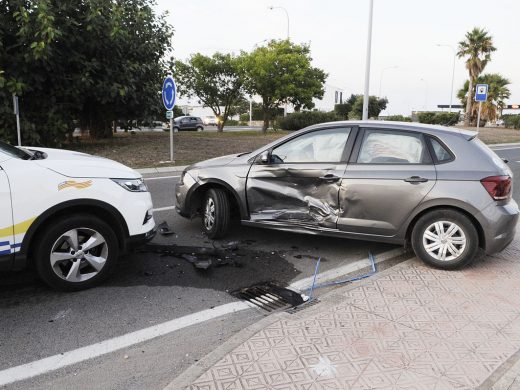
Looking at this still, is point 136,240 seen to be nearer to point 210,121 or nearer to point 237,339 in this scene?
point 237,339

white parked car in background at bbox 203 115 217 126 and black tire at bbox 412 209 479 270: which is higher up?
white parked car in background at bbox 203 115 217 126

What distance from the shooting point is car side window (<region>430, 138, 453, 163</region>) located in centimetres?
485

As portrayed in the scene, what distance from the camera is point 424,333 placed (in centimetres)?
343

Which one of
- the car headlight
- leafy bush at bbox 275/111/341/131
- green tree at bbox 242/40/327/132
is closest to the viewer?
the car headlight

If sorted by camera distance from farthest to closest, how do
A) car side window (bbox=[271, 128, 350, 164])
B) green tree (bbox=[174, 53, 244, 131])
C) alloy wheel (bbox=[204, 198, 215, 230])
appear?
1. green tree (bbox=[174, 53, 244, 131])
2. alloy wheel (bbox=[204, 198, 215, 230])
3. car side window (bbox=[271, 128, 350, 164])

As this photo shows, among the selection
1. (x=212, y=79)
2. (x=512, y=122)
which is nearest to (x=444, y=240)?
(x=212, y=79)

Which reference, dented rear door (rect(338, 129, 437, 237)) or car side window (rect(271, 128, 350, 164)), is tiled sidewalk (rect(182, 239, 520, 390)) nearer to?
dented rear door (rect(338, 129, 437, 237))

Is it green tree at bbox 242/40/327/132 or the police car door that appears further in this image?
green tree at bbox 242/40/327/132

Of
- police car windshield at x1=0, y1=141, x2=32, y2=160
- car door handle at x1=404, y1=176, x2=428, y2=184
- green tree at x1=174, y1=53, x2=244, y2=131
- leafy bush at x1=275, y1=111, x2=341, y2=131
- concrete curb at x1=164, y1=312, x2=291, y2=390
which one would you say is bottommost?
concrete curb at x1=164, y1=312, x2=291, y2=390

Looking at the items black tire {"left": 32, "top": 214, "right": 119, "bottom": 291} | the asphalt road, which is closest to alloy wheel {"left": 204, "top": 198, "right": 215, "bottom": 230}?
the asphalt road

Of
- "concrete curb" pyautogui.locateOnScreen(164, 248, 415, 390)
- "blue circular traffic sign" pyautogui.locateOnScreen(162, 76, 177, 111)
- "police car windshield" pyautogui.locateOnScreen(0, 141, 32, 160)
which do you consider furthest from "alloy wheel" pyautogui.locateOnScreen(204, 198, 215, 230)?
"blue circular traffic sign" pyautogui.locateOnScreen(162, 76, 177, 111)

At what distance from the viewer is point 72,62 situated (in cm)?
1474

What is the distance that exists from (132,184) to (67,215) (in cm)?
69

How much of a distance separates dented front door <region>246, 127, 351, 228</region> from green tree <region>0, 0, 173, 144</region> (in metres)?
9.11
